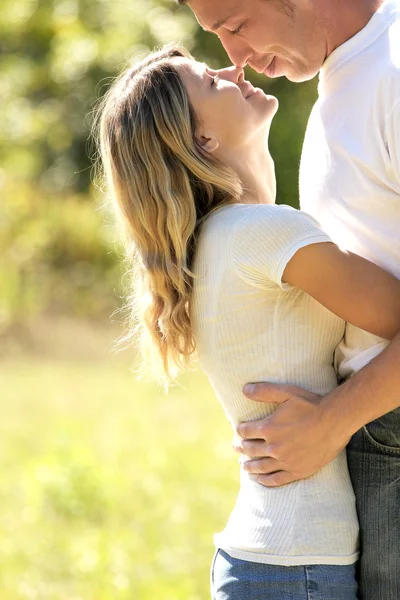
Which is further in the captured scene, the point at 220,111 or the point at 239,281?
the point at 220,111

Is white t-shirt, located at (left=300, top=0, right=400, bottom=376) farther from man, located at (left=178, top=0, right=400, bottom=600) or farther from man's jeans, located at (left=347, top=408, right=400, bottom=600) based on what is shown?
man's jeans, located at (left=347, top=408, right=400, bottom=600)

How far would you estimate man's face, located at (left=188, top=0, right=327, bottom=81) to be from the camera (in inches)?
85.7

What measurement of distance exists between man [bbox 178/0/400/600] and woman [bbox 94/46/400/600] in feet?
0.16

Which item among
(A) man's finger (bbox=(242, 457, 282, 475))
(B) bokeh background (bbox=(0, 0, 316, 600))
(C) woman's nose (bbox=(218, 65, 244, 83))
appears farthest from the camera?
(B) bokeh background (bbox=(0, 0, 316, 600))

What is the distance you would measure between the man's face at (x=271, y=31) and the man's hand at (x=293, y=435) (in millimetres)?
747

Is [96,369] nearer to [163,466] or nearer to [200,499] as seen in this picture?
[163,466]

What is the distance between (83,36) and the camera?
8.78 metres

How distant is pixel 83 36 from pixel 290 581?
24.8ft

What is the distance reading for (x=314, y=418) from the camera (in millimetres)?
1957

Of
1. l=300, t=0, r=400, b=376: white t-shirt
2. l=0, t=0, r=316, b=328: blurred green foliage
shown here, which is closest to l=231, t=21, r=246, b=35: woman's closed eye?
l=300, t=0, r=400, b=376: white t-shirt

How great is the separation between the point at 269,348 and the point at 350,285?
0.23 meters

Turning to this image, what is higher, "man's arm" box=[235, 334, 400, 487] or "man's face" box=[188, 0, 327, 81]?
"man's face" box=[188, 0, 327, 81]

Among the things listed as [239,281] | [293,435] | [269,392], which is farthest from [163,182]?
[293,435]

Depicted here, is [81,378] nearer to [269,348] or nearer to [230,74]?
[230,74]
